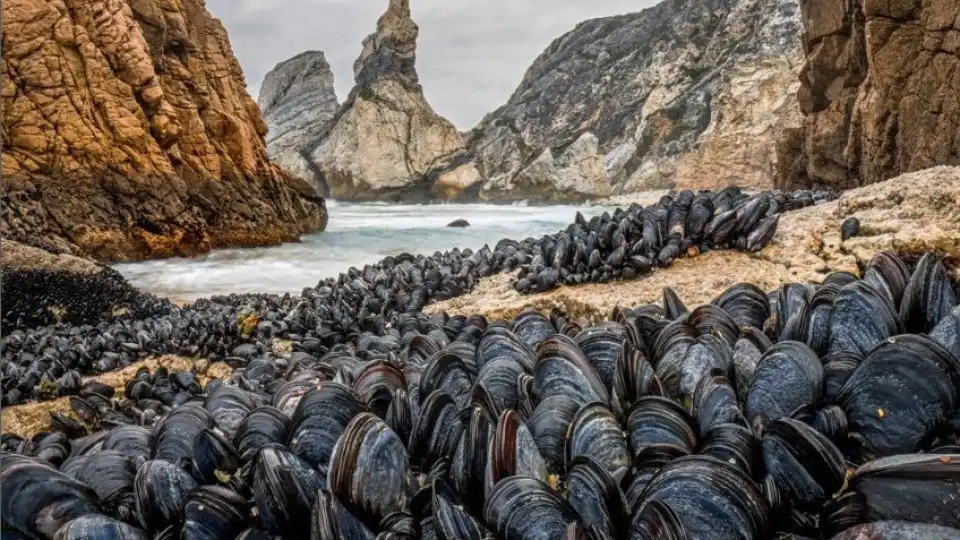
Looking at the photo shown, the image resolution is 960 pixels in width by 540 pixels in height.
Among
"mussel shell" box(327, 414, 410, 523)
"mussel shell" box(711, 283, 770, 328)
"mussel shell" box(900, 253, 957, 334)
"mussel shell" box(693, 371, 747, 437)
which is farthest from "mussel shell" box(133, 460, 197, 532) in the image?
"mussel shell" box(900, 253, 957, 334)

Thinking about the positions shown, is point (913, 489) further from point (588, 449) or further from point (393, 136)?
point (393, 136)

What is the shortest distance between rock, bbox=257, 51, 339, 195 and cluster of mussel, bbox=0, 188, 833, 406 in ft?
230

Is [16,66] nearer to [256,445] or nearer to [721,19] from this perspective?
[256,445]

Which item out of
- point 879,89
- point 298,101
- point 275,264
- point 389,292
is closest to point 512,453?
point 389,292

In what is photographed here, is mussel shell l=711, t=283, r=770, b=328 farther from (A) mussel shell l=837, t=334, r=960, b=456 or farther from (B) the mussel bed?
(A) mussel shell l=837, t=334, r=960, b=456

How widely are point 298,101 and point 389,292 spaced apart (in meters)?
79.6

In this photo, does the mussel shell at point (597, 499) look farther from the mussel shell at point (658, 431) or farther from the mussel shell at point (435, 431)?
the mussel shell at point (435, 431)

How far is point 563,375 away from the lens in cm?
168

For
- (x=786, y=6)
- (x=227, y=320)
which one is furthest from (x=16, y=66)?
(x=786, y=6)

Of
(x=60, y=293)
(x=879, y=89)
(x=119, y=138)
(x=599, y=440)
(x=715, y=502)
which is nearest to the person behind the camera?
(x=715, y=502)

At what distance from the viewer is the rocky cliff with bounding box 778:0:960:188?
10.1 meters

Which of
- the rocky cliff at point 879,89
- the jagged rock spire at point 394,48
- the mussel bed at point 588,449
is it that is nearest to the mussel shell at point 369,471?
the mussel bed at point 588,449

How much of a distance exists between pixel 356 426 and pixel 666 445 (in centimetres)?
71

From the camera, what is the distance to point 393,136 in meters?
64.6
